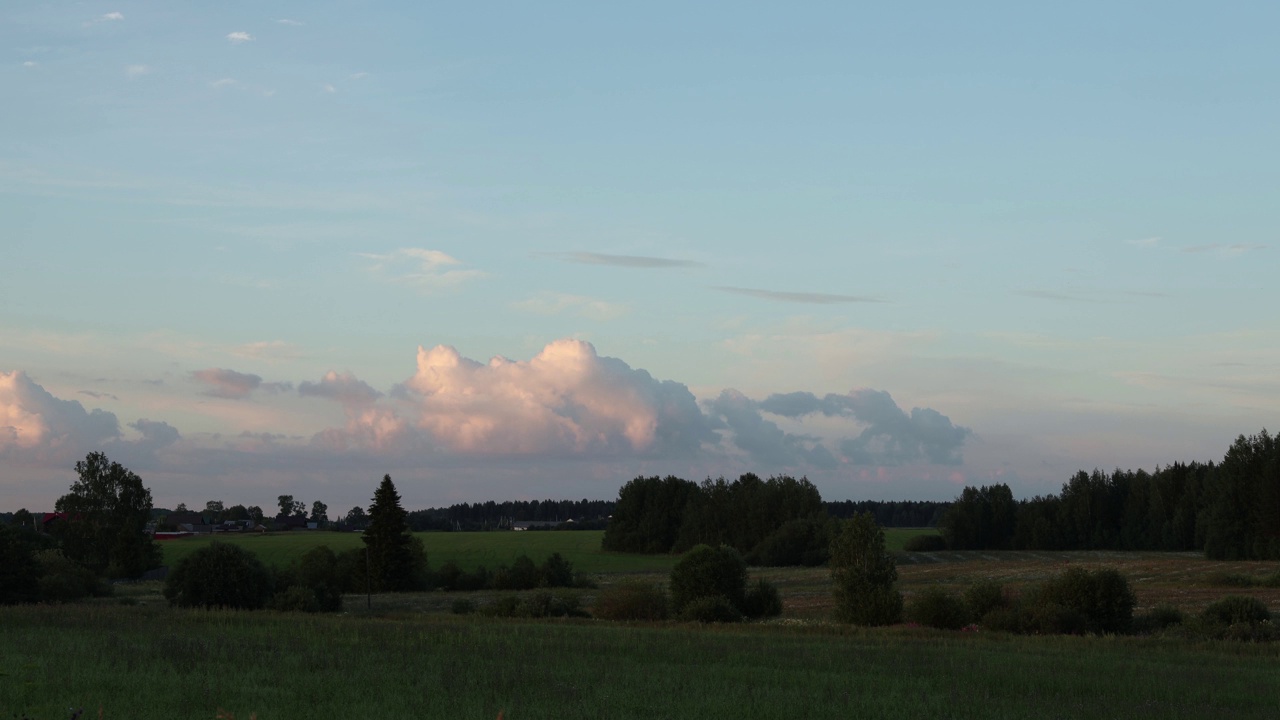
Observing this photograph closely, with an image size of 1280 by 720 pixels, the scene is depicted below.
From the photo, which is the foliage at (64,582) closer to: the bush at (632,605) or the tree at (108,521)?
the tree at (108,521)

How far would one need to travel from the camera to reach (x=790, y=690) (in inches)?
937

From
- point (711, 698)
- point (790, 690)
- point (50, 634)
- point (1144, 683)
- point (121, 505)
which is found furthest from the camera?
point (121, 505)

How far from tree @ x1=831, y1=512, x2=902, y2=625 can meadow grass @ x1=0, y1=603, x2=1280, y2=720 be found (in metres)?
6.81

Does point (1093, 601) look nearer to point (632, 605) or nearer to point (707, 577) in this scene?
point (707, 577)

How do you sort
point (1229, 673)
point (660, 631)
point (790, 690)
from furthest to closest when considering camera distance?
1. point (660, 631)
2. point (1229, 673)
3. point (790, 690)

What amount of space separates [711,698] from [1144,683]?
11.0 m

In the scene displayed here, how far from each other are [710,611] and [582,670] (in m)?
24.3

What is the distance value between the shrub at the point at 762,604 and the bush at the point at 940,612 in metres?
10.4

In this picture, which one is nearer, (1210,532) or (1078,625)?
(1078,625)

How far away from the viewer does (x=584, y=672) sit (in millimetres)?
26328

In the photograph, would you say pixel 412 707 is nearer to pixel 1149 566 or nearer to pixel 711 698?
pixel 711 698

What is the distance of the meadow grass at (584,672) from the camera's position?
20969 mm

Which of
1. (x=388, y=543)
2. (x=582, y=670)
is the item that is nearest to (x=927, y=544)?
(x=388, y=543)

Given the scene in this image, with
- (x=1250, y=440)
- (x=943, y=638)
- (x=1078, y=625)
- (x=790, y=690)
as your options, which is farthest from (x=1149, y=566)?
(x=790, y=690)
